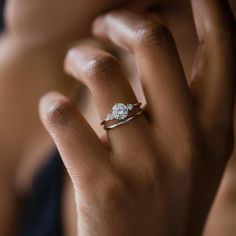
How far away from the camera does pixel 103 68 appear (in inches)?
21.0

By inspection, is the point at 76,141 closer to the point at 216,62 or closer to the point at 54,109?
the point at 54,109

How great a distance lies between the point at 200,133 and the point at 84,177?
0.15 m

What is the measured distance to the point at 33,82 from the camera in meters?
1.11

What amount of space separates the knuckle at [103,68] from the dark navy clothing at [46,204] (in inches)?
22.6

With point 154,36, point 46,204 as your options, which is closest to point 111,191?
point 154,36

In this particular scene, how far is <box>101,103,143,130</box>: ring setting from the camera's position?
516mm

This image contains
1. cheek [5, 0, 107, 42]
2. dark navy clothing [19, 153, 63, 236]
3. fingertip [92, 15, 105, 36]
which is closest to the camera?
fingertip [92, 15, 105, 36]

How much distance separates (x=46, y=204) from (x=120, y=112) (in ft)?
2.07

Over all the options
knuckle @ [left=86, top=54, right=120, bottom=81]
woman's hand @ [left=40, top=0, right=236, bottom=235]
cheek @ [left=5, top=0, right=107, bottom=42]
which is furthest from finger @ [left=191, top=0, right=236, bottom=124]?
cheek @ [left=5, top=0, right=107, bottom=42]

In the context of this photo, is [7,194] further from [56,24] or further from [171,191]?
[171,191]

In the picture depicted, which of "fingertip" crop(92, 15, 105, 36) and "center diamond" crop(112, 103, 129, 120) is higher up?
"fingertip" crop(92, 15, 105, 36)

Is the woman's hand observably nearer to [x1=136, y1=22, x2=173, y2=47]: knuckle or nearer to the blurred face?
[x1=136, y1=22, x2=173, y2=47]: knuckle

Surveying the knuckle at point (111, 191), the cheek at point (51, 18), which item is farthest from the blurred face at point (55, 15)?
the knuckle at point (111, 191)

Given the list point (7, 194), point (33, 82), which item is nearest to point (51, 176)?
point (7, 194)
